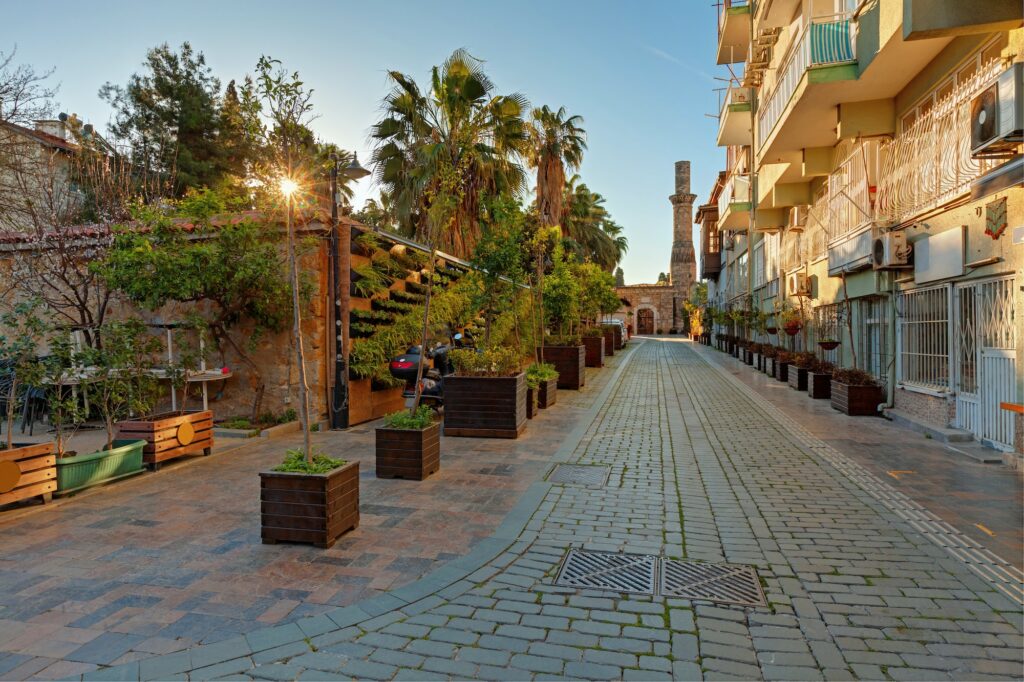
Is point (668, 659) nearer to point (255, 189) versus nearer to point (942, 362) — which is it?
point (255, 189)

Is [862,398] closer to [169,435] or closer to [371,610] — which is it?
[371,610]

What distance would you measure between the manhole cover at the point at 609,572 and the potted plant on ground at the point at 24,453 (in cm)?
474

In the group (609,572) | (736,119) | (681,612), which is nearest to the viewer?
(681,612)

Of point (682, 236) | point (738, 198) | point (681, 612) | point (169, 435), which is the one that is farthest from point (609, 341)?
point (682, 236)

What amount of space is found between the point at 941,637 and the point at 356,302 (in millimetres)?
8108

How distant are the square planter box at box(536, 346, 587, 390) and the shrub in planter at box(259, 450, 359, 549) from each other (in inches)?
396

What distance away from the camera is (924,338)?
29.3 feet

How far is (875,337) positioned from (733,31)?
14143mm

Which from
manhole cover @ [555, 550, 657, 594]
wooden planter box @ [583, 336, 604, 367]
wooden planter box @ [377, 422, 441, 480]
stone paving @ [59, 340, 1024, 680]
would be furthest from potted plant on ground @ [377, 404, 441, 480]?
wooden planter box @ [583, 336, 604, 367]

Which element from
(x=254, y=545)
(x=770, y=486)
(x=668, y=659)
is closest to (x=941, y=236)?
(x=770, y=486)

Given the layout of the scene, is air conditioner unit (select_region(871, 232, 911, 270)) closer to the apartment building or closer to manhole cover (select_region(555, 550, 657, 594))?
the apartment building

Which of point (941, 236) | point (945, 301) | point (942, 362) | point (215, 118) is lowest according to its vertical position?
point (942, 362)

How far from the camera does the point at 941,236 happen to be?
785 cm

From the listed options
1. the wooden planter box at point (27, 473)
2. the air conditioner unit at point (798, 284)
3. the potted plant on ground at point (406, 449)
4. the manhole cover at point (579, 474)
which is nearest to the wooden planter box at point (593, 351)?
the air conditioner unit at point (798, 284)
